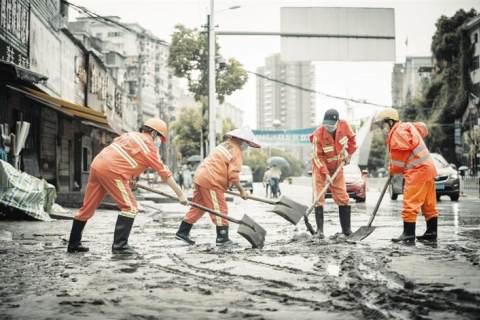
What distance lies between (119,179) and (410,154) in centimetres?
337

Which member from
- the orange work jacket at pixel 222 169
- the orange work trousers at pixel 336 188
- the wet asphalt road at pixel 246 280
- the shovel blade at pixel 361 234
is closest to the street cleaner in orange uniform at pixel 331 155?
the orange work trousers at pixel 336 188

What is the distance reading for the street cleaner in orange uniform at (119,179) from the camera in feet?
22.4

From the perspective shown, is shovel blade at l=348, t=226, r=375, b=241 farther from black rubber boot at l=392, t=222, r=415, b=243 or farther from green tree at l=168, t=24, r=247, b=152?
green tree at l=168, t=24, r=247, b=152

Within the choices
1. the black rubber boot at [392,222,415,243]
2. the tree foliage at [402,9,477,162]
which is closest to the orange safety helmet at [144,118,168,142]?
the black rubber boot at [392,222,415,243]

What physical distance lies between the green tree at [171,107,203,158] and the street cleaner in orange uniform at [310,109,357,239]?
48.7 m

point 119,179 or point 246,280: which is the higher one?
point 119,179


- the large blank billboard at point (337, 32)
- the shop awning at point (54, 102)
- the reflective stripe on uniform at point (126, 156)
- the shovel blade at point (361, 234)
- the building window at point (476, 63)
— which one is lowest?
the shovel blade at point (361, 234)

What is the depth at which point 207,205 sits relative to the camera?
25.0 ft

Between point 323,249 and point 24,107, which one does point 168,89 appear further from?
point 323,249

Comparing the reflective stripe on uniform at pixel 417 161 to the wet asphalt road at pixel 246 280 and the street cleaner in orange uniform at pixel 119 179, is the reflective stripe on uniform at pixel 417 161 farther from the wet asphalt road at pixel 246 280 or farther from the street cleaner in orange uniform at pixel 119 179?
the street cleaner in orange uniform at pixel 119 179

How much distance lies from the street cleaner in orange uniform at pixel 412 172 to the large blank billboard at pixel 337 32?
1227 cm

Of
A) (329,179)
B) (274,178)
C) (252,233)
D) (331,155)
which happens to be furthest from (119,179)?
(274,178)

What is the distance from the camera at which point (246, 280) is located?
485 cm

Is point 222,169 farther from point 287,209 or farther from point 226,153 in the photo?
point 287,209
